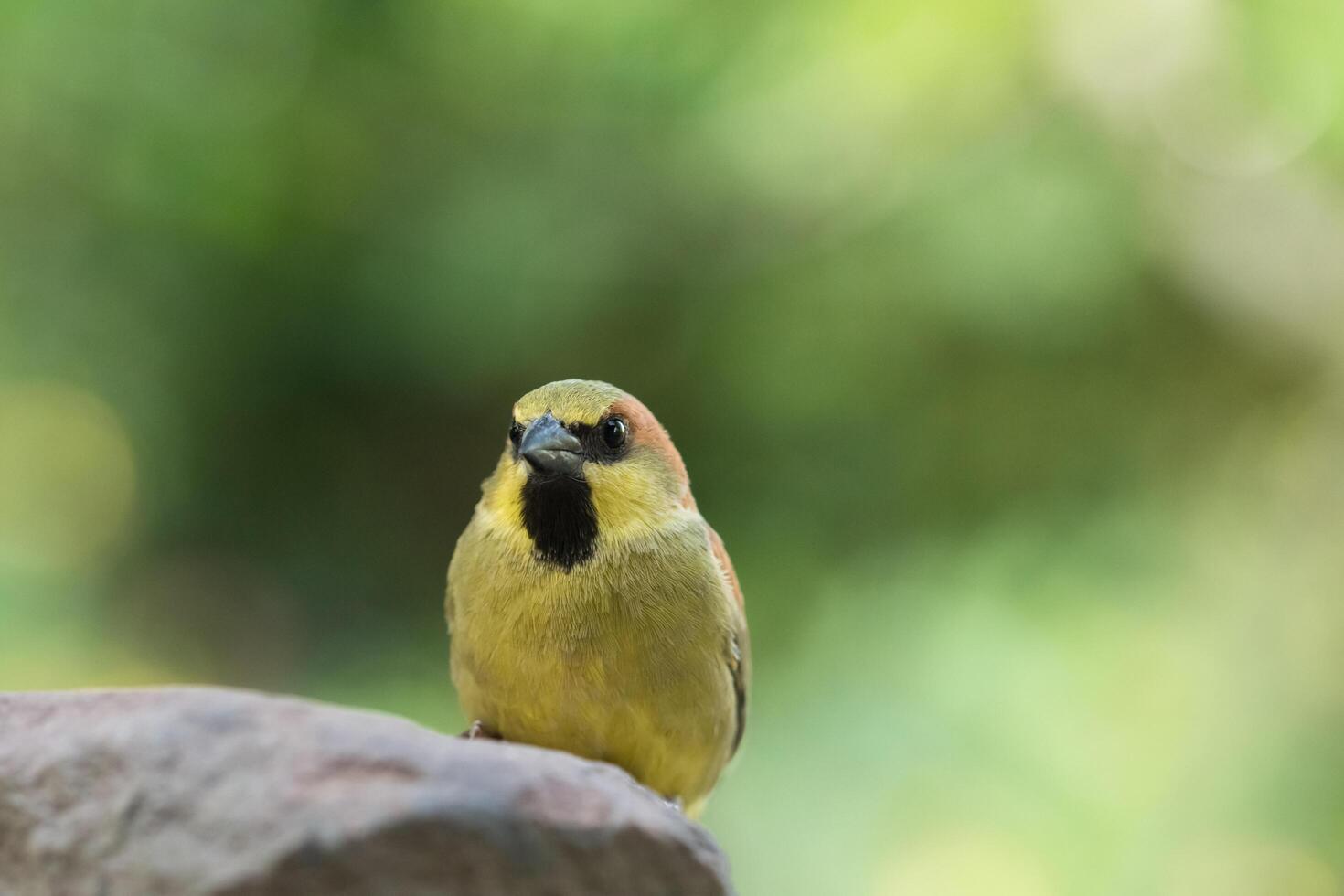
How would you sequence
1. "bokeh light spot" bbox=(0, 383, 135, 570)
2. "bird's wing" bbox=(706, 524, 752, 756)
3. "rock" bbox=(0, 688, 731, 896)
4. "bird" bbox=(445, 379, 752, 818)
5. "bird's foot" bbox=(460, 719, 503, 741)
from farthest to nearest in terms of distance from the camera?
"bokeh light spot" bbox=(0, 383, 135, 570), "bird's wing" bbox=(706, 524, 752, 756), "bird's foot" bbox=(460, 719, 503, 741), "bird" bbox=(445, 379, 752, 818), "rock" bbox=(0, 688, 731, 896)

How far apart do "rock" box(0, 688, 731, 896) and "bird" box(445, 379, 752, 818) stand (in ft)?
2.20

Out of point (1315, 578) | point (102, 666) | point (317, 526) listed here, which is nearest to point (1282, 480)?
point (1315, 578)

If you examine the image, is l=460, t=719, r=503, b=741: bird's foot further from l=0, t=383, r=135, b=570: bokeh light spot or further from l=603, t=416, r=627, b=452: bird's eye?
l=0, t=383, r=135, b=570: bokeh light spot

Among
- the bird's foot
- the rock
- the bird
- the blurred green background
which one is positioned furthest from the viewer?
the blurred green background

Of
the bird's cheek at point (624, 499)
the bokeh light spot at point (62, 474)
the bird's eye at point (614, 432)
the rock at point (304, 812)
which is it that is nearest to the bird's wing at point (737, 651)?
the bird's cheek at point (624, 499)

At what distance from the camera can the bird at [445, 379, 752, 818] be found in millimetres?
2312

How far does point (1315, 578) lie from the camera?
429cm

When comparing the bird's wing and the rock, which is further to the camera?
the bird's wing

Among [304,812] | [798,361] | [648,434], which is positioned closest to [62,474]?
[798,361]

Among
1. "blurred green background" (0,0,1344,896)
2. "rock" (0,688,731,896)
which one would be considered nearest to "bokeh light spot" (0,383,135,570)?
"blurred green background" (0,0,1344,896)

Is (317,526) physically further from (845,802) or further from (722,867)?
(722,867)

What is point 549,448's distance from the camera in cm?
233

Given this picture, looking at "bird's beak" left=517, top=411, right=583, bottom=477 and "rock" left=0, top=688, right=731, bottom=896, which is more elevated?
"bird's beak" left=517, top=411, right=583, bottom=477

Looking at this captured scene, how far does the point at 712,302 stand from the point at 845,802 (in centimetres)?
161
